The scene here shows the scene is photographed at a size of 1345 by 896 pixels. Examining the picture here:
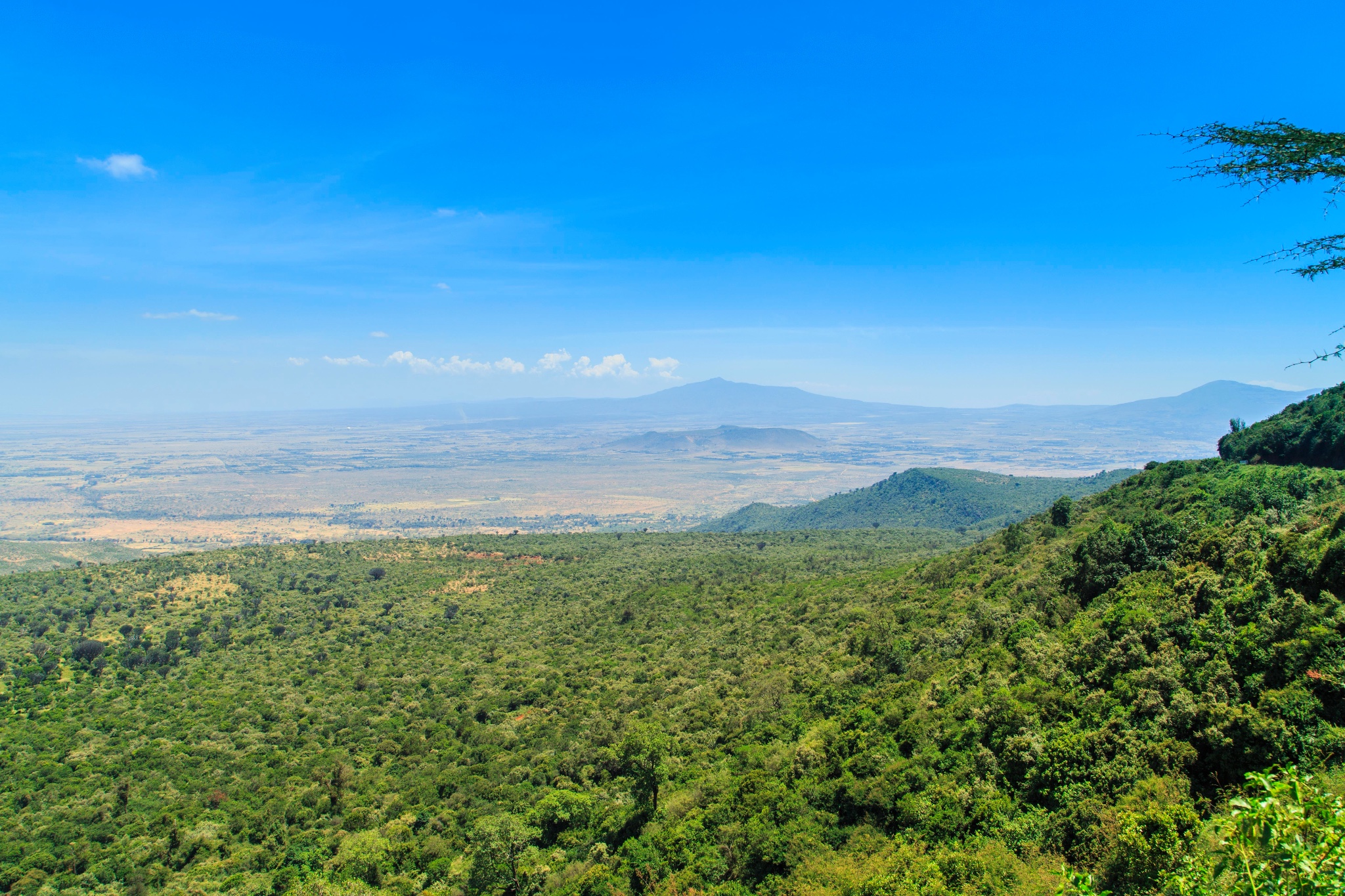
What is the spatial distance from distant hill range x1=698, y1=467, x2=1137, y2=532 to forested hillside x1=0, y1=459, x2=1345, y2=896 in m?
65.9

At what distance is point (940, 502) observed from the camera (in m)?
119

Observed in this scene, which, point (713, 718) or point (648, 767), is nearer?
point (648, 767)

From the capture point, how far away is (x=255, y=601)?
54.3m

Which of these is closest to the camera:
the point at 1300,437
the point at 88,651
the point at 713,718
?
the point at 713,718

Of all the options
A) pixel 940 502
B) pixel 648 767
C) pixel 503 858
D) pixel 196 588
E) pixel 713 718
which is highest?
pixel 648 767

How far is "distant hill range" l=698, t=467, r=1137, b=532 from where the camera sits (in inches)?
4254

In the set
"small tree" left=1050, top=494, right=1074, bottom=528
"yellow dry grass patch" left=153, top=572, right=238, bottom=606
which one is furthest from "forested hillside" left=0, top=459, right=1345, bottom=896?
"small tree" left=1050, top=494, right=1074, bottom=528

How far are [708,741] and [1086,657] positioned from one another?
17.0 m

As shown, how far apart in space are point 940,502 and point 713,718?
101 metres

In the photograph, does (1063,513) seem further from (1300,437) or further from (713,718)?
(713,718)

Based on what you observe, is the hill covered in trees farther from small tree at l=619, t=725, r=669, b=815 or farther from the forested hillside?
small tree at l=619, t=725, r=669, b=815

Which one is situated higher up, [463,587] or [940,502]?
[940,502]

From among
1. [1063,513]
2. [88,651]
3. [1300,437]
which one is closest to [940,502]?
[1063,513]

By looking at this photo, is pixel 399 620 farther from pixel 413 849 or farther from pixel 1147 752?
pixel 1147 752
